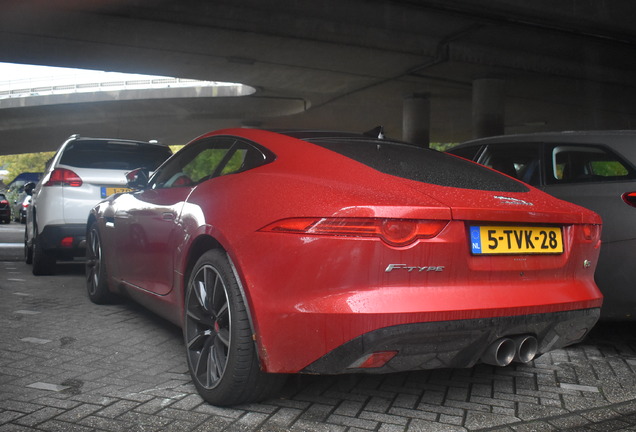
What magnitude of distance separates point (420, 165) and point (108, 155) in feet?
17.0

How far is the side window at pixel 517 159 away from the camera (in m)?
5.14

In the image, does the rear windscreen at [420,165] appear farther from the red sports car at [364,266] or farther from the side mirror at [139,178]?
the side mirror at [139,178]

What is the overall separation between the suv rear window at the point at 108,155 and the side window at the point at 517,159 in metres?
4.04

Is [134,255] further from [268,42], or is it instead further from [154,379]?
[268,42]

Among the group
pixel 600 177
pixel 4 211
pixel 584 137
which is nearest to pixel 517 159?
pixel 584 137

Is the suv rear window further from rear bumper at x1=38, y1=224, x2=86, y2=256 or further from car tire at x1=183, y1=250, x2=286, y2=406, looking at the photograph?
car tire at x1=183, y1=250, x2=286, y2=406

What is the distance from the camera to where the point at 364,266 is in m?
2.85

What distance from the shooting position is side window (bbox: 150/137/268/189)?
3.74m

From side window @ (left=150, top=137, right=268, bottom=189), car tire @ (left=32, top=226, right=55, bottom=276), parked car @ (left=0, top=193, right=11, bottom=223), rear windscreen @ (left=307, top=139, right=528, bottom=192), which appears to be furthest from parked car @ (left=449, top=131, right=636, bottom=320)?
parked car @ (left=0, top=193, right=11, bottom=223)

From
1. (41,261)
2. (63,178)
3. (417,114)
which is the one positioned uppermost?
(417,114)

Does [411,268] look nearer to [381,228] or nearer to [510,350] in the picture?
[381,228]

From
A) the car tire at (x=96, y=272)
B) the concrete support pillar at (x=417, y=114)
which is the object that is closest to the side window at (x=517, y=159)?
the car tire at (x=96, y=272)

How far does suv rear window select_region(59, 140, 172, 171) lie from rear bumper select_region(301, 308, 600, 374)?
18.1ft

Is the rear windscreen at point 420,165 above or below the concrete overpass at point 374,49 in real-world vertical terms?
below
